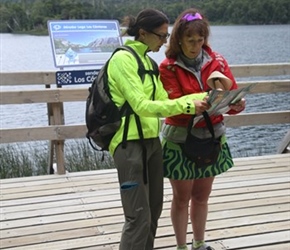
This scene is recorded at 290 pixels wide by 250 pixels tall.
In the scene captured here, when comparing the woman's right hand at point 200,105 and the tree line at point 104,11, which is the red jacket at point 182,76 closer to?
the woman's right hand at point 200,105

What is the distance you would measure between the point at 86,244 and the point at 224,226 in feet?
2.96

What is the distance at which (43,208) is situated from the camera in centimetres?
352

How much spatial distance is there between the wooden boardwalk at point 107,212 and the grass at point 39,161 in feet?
3.22

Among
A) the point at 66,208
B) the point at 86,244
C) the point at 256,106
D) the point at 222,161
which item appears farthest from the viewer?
the point at 256,106

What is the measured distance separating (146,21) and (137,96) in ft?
1.10

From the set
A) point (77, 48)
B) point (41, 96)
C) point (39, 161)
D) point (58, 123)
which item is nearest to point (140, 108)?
point (41, 96)

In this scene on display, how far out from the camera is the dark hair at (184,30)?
2211 millimetres

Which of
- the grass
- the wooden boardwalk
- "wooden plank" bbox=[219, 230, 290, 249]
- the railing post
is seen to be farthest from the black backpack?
the grass

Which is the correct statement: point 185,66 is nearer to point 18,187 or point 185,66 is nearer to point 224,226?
point 224,226

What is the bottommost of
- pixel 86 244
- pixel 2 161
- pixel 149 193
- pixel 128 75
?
pixel 2 161

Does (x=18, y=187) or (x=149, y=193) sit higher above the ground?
(x=149, y=193)

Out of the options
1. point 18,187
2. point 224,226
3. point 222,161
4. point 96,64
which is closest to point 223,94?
point 222,161

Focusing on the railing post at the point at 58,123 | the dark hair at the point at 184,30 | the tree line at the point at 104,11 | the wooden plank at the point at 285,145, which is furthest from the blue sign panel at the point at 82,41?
the tree line at the point at 104,11

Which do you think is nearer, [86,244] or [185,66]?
[185,66]
